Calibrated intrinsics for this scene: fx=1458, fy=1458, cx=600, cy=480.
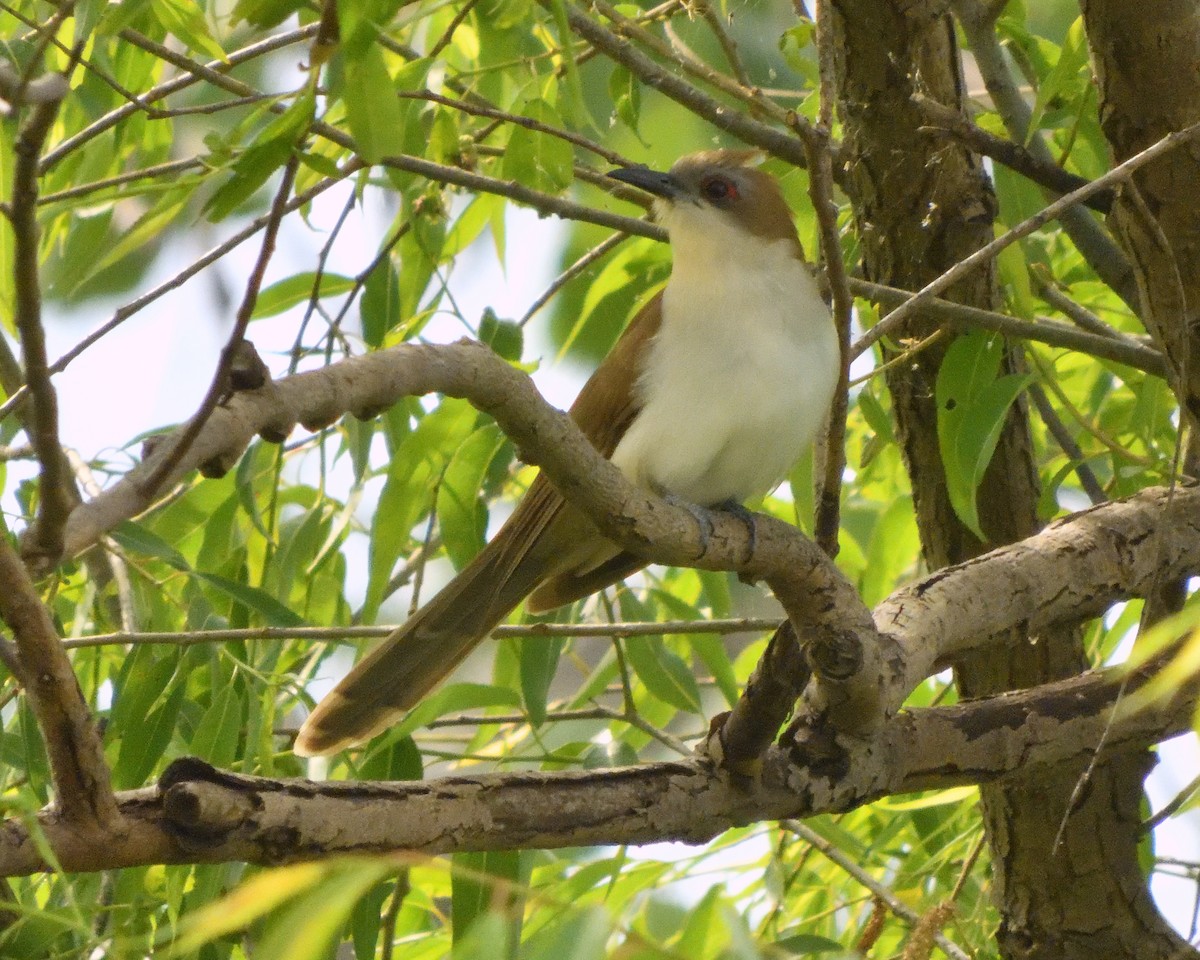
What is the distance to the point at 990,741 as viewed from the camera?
223cm

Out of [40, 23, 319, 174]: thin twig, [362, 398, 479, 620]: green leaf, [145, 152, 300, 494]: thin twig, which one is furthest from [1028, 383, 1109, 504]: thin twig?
[145, 152, 300, 494]: thin twig

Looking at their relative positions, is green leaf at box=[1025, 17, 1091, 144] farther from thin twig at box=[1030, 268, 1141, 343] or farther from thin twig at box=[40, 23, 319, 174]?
thin twig at box=[40, 23, 319, 174]

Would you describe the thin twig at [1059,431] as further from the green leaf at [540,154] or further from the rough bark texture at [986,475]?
the green leaf at [540,154]

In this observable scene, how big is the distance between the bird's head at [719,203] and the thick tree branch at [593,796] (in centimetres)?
122

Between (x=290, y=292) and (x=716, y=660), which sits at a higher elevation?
(x=290, y=292)

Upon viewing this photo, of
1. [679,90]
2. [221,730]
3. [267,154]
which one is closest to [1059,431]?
[679,90]

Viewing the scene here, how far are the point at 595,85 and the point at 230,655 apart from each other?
11.4 ft

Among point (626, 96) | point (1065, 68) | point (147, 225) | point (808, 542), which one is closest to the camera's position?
point (808, 542)

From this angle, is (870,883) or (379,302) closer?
(870,883)

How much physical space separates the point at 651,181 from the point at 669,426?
22.6 inches

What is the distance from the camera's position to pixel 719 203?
3137mm

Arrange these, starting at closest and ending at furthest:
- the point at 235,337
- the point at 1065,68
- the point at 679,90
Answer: the point at 235,337
the point at 1065,68
the point at 679,90

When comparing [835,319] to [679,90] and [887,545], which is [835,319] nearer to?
[679,90]

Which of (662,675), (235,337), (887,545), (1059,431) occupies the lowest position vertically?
(662,675)
